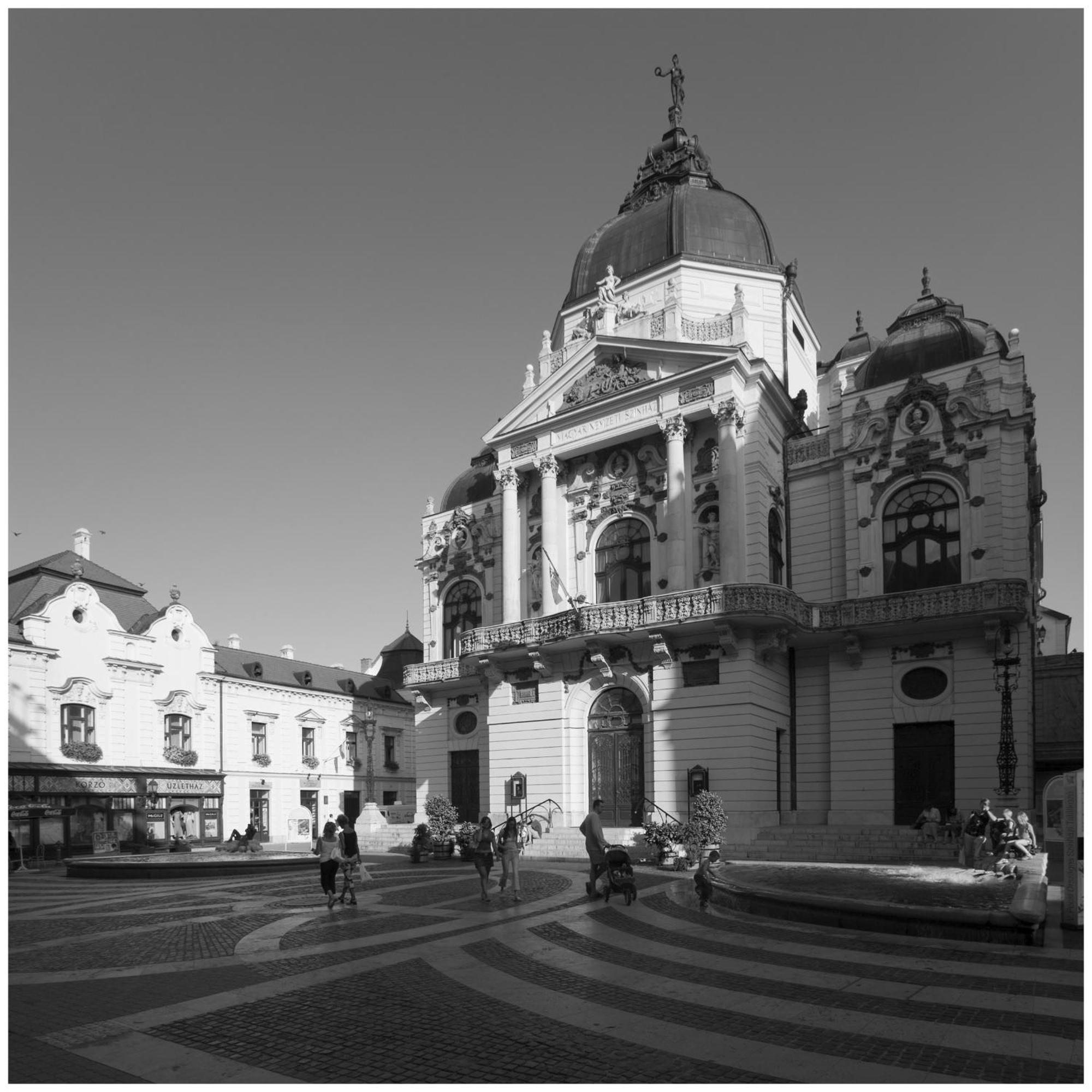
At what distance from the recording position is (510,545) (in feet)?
127

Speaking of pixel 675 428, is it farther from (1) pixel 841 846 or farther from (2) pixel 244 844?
(2) pixel 244 844

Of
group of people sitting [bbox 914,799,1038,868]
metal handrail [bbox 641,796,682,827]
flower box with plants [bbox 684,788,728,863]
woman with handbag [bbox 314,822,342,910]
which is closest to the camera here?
woman with handbag [bbox 314,822,342,910]

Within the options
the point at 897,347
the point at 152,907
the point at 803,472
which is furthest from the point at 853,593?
the point at 152,907

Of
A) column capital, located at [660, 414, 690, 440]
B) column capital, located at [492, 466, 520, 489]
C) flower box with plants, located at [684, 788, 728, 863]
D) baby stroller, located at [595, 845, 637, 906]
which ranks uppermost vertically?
column capital, located at [660, 414, 690, 440]

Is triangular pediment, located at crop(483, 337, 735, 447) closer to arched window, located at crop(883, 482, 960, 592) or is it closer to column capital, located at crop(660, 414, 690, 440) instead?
column capital, located at crop(660, 414, 690, 440)

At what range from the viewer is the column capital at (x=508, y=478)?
1545 inches

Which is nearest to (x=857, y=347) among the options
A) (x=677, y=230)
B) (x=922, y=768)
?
(x=677, y=230)

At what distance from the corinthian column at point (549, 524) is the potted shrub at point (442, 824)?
8.23 m

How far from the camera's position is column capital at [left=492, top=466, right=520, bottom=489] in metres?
39.2

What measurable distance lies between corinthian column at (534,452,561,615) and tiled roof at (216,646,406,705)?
20.8 meters

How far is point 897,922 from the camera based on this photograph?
14164mm

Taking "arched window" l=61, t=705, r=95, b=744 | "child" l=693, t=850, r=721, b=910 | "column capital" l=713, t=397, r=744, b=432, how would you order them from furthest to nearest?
"arched window" l=61, t=705, r=95, b=744 → "column capital" l=713, t=397, r=744, b=432 → "child" l=693, t=850, r=721, b=910

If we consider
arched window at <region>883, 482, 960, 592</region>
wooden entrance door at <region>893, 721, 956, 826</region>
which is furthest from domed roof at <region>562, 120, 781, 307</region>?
wooden entrance door at <region>893, 721, 956, 826</region>

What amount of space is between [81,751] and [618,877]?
29.9 m
